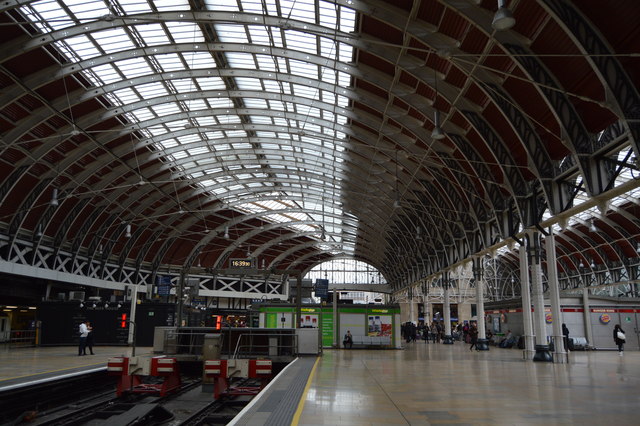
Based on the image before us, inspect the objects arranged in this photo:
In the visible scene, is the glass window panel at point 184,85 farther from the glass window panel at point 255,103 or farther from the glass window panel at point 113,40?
the glass window panel at point 113,40

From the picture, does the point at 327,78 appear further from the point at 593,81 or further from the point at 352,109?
the point at 593,81

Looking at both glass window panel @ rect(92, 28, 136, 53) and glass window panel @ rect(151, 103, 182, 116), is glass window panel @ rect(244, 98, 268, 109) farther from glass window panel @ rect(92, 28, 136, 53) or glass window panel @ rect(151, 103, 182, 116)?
glass window panel @ rect(92, 28, 136, 53)

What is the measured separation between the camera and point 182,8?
907 inches

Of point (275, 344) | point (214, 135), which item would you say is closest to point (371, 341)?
point (275, 344)

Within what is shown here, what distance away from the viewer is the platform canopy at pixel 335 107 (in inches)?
681

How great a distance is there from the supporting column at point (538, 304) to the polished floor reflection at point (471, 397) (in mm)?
4796

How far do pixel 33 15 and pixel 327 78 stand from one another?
14.5 metres

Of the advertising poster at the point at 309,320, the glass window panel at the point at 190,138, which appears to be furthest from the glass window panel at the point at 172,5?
the advertising poster at the point at 309,320

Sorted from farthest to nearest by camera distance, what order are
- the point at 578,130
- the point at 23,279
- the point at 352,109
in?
1. the point at 23,279
2. the point at 352,109
3. the point at 578,130

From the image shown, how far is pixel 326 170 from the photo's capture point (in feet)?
142

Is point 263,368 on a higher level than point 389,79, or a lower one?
lower

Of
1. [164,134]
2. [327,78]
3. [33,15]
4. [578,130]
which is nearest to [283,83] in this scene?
[327,78]

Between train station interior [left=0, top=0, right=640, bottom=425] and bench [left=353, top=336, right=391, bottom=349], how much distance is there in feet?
0.37

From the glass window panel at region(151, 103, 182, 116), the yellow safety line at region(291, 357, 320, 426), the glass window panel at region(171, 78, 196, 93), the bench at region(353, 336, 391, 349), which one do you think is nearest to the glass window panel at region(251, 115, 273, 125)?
the glass window panel at region(151, 103, 182, 116)
